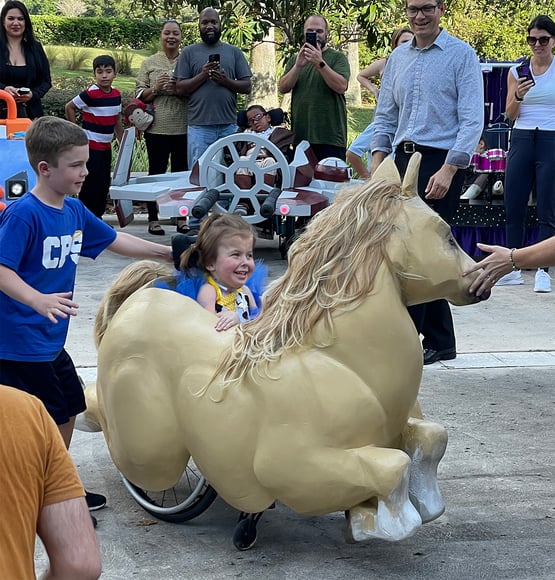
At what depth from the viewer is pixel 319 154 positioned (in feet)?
30.8

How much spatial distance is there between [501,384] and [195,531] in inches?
98.8

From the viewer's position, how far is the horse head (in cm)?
349

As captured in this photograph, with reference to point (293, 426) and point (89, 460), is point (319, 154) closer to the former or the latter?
point (89, 460)

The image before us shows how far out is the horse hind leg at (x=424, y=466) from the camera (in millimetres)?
3646

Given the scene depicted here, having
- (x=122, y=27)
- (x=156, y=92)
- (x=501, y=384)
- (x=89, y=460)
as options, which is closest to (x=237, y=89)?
(x=156, y=92)

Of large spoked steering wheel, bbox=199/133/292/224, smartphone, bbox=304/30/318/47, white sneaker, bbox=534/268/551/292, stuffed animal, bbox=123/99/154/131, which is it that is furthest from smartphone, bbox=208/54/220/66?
white sneaker, bbox=534/268/551/292

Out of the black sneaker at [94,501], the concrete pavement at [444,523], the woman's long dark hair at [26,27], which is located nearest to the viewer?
the concrete pavement at [444,523]

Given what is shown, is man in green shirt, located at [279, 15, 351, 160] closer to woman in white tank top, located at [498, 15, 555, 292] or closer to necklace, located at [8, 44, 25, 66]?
woman in white tank top, located at [498, 15, 555, 292]

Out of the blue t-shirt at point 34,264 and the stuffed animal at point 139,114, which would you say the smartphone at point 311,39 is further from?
the blue t-shirt at point 34,264

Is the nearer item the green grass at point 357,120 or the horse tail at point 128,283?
the horse tail at point 128,283

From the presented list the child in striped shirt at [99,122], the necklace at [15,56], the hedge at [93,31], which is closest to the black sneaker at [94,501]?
the necklace at [15,56]

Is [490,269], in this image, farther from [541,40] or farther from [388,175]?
[541,40]

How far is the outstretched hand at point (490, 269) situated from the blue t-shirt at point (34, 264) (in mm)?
1483

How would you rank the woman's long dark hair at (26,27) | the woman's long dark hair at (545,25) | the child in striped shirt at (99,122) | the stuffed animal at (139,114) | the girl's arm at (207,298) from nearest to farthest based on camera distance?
the girl's arm at (207,298) < the woman's long dark hair at (545,25) < the woman's long dark hair at (26,27) < the child in striped shirt at (99,122) < the stuffed animal at (139,114)
